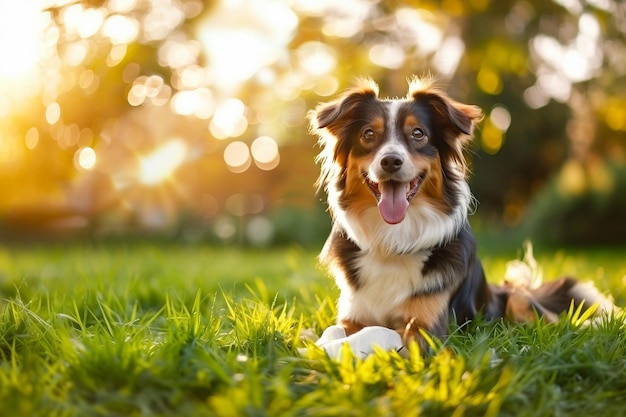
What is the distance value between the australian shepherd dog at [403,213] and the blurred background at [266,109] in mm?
3043

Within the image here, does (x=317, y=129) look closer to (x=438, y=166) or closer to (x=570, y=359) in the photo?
(x=438, y=166)

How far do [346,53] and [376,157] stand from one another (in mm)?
6500

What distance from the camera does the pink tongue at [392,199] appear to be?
12.3ft

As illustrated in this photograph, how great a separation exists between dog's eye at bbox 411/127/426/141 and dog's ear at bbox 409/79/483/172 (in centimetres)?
19

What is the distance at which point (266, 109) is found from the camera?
9.68 metres

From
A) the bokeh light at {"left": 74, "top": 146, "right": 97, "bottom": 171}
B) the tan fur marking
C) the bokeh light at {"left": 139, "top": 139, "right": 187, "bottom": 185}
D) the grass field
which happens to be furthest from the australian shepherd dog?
the bokeh light at {"left": 139, "top": 139, "right": 187, "bottom": 185}

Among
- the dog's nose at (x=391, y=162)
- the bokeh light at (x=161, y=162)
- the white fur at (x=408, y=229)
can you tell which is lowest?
the bokeh light at (x=161, y=162)

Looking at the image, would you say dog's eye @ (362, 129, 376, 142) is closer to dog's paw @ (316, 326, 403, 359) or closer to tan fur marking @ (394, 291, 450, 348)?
tan fur marking @ (394, 291, 450, 348)

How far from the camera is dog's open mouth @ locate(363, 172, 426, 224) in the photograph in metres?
3.75

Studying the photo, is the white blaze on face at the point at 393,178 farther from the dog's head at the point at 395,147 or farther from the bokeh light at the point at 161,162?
the bokeh light at the point at 161,162

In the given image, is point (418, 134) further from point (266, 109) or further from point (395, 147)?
point (266, 109)

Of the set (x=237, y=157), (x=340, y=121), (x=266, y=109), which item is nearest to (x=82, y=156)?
(x=266, y=109)

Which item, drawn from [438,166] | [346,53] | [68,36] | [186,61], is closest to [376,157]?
[438,166]

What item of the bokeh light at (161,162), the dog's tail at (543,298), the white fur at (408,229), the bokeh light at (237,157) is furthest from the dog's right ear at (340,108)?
the bokeh light at (237,157)
